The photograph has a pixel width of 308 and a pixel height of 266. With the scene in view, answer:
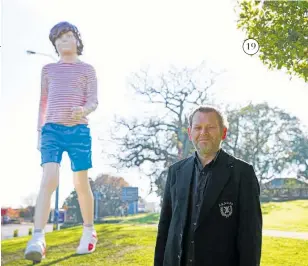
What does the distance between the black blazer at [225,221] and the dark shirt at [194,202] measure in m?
0.01

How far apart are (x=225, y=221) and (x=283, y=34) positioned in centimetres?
168

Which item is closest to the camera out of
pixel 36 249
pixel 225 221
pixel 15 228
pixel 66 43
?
pixel 225 221

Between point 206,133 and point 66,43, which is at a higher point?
point 66,43

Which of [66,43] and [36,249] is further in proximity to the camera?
[66,43]

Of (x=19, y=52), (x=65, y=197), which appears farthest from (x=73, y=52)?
(x=65, y=197)

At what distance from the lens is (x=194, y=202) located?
1.41 meters

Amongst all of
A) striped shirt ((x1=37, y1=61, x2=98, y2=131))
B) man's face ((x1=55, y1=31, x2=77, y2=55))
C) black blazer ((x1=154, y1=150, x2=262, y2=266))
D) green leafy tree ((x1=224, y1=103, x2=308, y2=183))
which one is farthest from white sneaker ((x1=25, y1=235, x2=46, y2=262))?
black blazer ((x1=154, y1=150, x2=262, y2=266))

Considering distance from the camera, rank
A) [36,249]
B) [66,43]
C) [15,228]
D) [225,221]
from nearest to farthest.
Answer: [225,221]
[36,249]
[66,43]
[15,228]

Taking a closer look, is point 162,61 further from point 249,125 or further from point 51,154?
point 51,154

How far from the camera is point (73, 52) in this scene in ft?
8.67

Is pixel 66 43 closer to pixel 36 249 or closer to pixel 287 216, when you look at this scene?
pixel 36 249

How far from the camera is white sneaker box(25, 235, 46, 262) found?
99.9 inches

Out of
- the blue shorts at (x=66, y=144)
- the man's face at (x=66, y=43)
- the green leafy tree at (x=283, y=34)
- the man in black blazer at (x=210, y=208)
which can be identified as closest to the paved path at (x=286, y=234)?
the green leafy tree at (x=283, y=34)

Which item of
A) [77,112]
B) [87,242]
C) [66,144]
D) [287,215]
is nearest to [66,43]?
[77,112]
